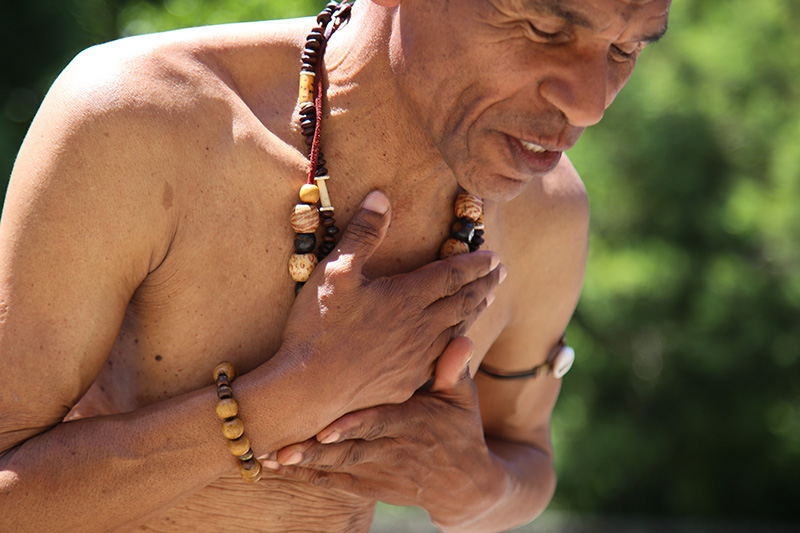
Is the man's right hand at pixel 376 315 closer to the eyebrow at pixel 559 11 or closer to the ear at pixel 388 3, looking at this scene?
the ear at pixel 388 3

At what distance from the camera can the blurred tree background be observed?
198 inches

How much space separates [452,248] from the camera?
→ 75.2 inches

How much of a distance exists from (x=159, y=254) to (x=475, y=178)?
639 mm

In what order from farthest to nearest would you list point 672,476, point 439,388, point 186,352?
point 672,476, point 439,388, point 186,352

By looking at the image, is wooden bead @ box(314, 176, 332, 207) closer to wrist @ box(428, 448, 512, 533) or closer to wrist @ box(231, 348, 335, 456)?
wrist @ box(231, 348, 335, 456)

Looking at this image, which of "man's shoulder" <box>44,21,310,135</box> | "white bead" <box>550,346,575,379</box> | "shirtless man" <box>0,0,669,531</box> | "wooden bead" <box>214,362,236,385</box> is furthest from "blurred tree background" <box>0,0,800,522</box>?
"wooden bead" <box>214,362,236,385</box>

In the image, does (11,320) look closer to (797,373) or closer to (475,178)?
(475,178)

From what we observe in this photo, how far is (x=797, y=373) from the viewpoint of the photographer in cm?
519

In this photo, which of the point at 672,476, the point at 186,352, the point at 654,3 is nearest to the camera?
the point at 654,3

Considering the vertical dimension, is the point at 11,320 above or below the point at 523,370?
above

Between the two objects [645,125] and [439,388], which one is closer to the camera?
[439,388]

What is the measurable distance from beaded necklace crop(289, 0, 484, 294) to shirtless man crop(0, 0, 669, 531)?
0.12 feet

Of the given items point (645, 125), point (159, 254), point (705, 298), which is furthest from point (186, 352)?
point (645, 125)

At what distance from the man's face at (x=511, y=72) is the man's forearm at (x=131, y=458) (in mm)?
598
